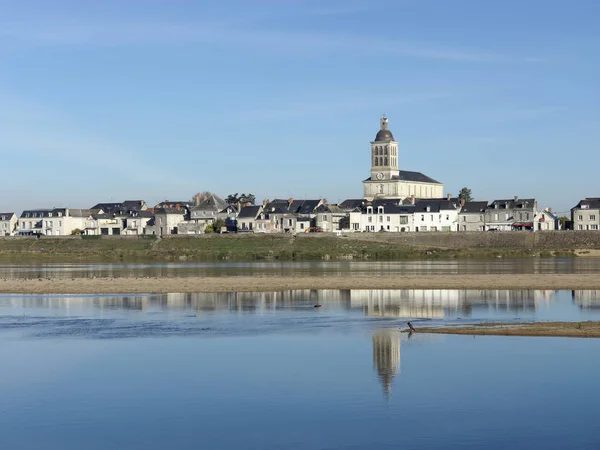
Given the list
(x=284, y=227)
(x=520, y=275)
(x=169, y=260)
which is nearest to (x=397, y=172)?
(x=284, y=227)

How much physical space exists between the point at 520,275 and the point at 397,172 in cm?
10196

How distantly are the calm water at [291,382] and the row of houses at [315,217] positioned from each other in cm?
8988

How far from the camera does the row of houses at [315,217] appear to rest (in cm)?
13212

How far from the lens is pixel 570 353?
3070cm

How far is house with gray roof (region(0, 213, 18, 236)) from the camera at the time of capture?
6348 inches

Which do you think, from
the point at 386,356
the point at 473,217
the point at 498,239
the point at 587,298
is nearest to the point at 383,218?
the point at 473,217

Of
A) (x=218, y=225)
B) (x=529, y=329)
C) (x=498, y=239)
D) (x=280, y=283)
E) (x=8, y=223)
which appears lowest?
(x=529, y=329)

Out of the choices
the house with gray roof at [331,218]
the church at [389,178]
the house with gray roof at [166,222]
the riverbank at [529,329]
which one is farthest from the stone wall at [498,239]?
the riverbank at [529,329]

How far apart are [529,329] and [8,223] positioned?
140 metres

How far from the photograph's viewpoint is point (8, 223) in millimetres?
161875

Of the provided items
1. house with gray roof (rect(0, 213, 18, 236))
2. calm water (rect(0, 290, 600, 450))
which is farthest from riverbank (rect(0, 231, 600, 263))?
calm water (rect(0, 290, 600, 450))

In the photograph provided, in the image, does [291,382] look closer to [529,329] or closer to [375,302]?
[529,329]

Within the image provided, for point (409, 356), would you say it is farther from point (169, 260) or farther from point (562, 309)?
point (169, 260)

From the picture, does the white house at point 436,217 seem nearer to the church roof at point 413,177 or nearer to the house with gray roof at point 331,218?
the house with gray roof at point 331,218
